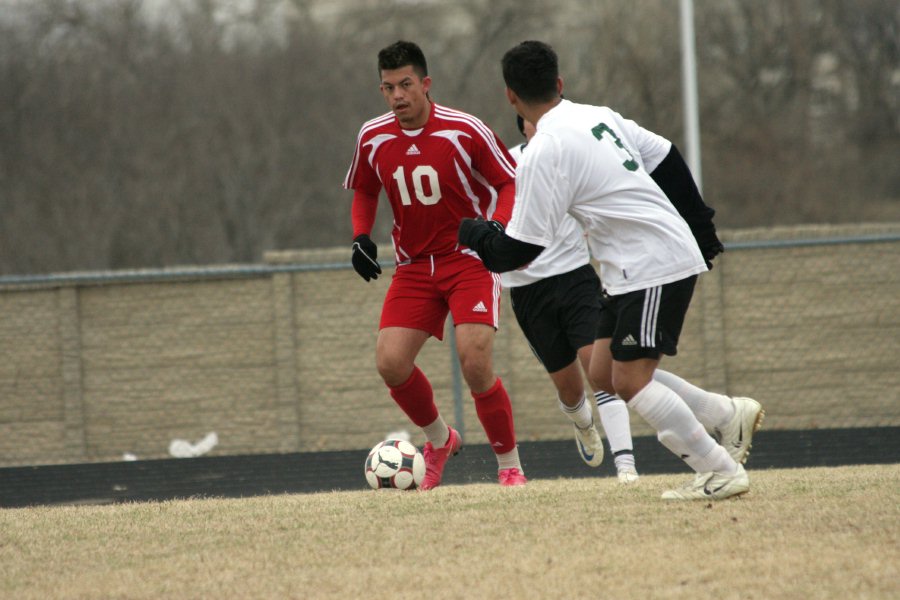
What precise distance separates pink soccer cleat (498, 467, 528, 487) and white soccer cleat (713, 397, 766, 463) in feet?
5.00

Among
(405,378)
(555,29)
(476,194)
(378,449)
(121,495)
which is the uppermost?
(555,29)

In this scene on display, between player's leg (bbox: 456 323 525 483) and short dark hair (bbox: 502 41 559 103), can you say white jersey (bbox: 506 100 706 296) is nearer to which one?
short dark hair (bbox: 502 41 559 103)

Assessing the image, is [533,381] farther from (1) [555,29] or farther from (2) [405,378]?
(1) [555,29]

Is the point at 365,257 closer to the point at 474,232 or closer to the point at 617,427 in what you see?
the point at 474,232

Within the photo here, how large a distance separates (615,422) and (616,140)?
99.4 inches

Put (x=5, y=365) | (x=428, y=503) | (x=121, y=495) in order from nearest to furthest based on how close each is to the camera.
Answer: (x=428, y=503), (x=121, y=495), (x=5, y=365)

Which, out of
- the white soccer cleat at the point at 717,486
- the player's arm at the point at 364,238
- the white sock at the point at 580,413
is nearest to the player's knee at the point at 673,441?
the white soccer cleat at the point at 717,486

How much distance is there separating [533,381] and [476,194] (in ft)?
22.3

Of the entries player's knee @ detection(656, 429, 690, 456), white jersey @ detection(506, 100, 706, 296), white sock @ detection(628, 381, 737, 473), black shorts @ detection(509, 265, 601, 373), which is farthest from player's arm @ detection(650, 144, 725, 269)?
black shorts @ detection(509, 265, 601, 373)

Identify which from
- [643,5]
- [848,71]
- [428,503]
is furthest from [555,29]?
[428,503]

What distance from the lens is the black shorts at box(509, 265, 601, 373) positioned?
722cm

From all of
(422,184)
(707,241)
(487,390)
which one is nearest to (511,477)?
(487,390)

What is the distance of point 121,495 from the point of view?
31.2 feet

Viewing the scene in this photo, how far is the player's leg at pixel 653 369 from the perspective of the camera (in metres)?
5.21
